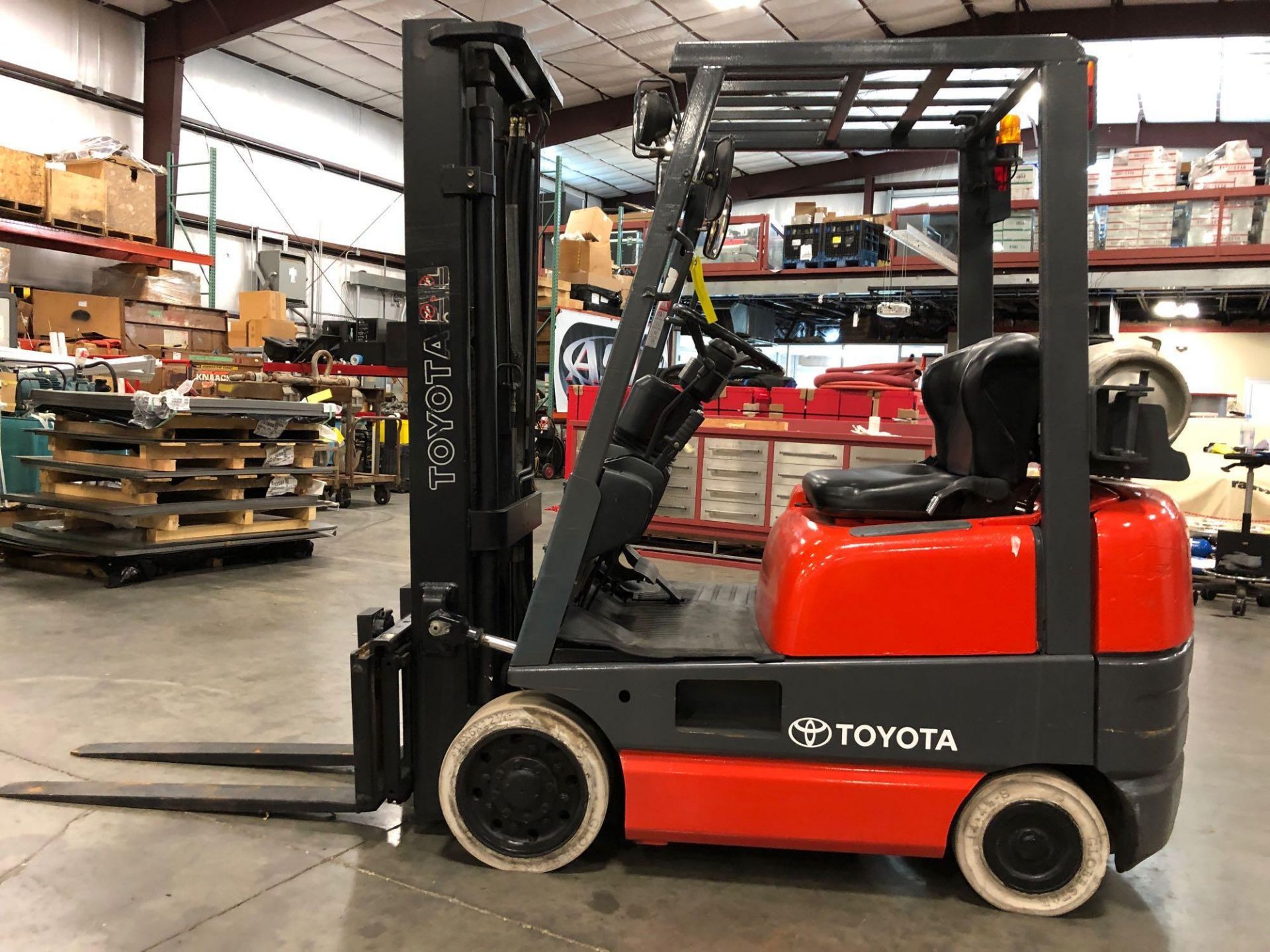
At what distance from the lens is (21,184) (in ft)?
33.8

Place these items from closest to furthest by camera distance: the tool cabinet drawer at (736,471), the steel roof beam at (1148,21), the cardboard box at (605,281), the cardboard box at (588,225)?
1. the tool cabinet drawer at (736,471)
2. the steel roof beam at (1148,21)
3. the cardboard box at (605,281)
4. the cardboard box at (588,225)

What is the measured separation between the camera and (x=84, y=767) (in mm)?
3189

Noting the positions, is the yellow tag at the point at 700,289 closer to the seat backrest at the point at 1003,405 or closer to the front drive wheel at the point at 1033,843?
the seat backrest at the point at 1003,405

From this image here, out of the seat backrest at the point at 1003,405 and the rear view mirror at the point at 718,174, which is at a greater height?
the rear view mirror at the point at 718,174

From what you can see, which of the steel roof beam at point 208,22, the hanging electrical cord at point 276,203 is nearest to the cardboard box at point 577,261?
the steel roof beam at point 208,22

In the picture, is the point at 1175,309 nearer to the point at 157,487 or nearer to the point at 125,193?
the point at 157,487

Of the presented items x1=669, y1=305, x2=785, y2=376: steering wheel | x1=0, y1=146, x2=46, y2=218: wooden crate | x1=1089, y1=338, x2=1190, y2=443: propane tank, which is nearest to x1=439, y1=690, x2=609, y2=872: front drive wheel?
x1=669, y1=305, x2=785, y2=376: steering wheel

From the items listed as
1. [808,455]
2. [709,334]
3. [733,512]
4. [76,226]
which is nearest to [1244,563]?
[808,455]

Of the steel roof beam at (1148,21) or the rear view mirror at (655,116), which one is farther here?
the steel roof beam at (1148,21)

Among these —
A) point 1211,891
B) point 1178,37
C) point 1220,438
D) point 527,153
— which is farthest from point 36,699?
point 1178,37

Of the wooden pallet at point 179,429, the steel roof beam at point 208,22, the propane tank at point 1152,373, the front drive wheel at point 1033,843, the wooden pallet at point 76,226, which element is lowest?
the front drive wheel at point 1033,843

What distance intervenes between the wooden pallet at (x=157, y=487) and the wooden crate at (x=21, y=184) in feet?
16.4

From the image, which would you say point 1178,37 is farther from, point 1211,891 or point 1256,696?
point 1211,891

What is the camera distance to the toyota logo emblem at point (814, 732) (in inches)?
91.0
